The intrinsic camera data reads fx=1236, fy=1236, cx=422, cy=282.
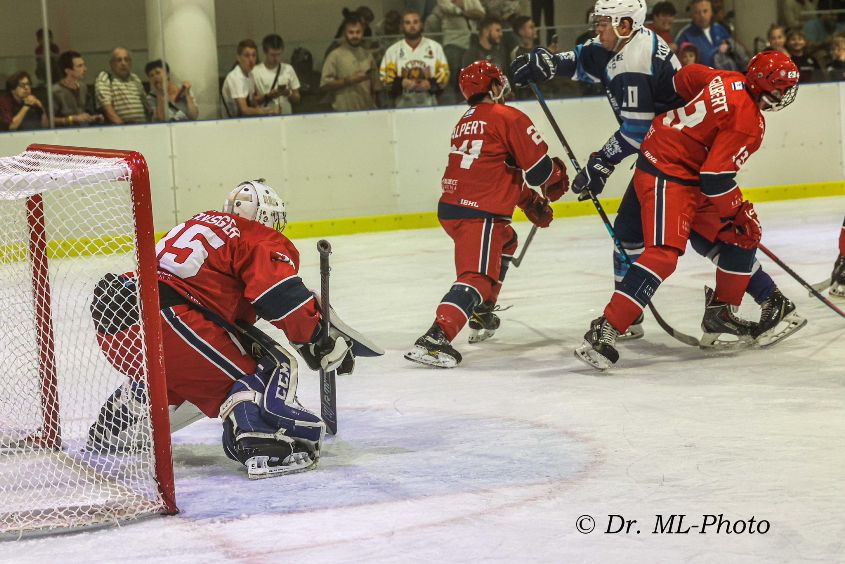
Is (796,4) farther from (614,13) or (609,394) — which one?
(609,394)

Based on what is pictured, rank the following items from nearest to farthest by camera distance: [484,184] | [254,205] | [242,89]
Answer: [254,205] < [484,184] < [242,89]

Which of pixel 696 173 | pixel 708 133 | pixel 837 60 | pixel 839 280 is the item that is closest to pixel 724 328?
pixel 696 173

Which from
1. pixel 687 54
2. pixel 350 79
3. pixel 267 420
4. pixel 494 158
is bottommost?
pixel 267 420

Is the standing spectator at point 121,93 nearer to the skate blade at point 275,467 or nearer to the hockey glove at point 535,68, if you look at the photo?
the hockey glove at point 535,68

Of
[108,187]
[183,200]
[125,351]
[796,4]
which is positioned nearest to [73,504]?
[125,351]

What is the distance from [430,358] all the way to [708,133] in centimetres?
131

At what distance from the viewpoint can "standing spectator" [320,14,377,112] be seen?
9078 mm

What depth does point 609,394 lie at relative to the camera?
4.07m

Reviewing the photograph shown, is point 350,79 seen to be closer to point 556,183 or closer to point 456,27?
point 456,27

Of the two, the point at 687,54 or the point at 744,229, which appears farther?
the point at 687,54

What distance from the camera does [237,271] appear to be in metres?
3.20

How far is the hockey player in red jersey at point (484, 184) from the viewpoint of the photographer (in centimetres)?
478

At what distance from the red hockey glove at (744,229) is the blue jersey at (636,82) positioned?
524 millimetres

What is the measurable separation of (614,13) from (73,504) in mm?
2874
